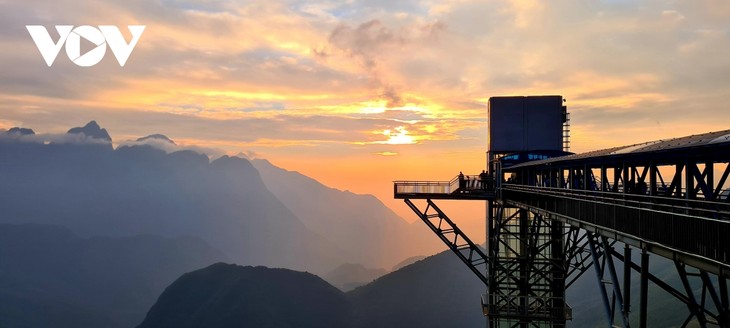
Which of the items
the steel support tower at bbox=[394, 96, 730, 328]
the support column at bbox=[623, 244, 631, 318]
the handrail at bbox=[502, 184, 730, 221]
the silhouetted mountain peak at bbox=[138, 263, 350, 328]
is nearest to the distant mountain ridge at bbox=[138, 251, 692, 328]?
the silhouetted mountain peak at bbox=[138, 263, 350, 328]

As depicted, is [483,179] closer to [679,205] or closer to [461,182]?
[461,182]

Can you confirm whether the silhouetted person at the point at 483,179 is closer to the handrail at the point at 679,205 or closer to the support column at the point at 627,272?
the handrail at the point at 679,205

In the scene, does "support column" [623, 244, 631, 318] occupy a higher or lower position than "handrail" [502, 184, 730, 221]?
lower

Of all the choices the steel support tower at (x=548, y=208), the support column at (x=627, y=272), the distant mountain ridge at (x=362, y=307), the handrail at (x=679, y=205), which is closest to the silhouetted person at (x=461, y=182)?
the steel support tower at (x=548, y=208)

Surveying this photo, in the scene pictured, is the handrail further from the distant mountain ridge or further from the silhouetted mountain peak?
the silhouetted mountain peak

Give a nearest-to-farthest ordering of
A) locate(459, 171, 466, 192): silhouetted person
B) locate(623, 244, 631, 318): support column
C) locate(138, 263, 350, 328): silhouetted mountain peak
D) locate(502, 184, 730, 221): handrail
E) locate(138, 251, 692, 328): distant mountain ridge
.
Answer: locate(502, 184, 730, 221): handrail
locate(623, 244, 631, 318): support column
locate(459, 171, 466, 192): silhouetted person
locate(138, 251, 692, 328): distant mountain ridge
locate(138, 263, 350, 328): silhouetted mountain peak

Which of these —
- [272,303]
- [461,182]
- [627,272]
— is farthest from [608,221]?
[272,303]

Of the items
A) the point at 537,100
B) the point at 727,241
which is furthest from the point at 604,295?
the point at 537,100

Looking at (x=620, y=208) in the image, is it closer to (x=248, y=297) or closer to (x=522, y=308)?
(x=522, y=308)
